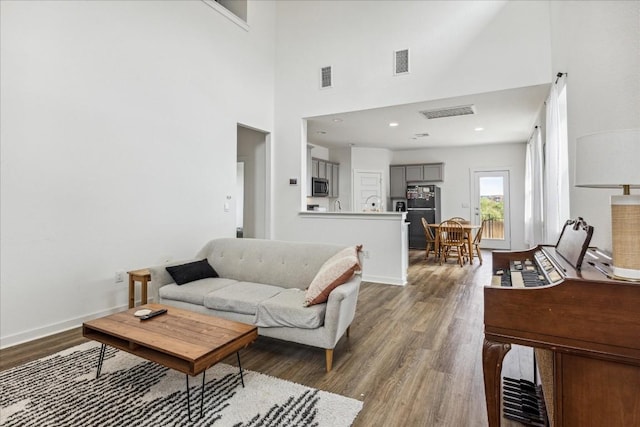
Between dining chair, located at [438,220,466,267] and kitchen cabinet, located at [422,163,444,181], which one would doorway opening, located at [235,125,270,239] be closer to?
dining chair, located at [438,220,466,267]

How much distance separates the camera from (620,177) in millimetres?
1119

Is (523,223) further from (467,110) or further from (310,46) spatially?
(310,46)

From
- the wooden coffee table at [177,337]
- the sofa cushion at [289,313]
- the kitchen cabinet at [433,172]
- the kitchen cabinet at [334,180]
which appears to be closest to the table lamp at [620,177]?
the sofa cushion at [289,313]

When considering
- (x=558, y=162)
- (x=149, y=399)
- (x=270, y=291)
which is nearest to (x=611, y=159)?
(x=270, y=291)

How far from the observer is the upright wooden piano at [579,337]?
1117mm

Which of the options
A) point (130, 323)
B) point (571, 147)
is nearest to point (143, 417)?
point (130, 323)

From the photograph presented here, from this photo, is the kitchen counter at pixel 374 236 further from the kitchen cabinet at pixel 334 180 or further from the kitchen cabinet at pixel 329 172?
the kitchen cabinet at pixel 334 180

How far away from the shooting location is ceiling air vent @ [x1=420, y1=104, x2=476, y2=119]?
4.83 metres

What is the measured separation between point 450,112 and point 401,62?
1132 mm

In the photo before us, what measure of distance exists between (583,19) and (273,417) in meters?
3.62

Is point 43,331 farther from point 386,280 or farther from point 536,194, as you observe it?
point 536,194

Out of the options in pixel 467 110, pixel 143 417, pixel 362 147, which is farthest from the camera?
pixel 362 147

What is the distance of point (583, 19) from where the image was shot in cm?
251

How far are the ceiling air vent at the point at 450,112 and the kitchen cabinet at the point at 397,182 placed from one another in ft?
10.8
